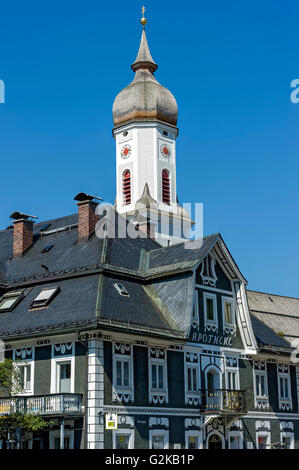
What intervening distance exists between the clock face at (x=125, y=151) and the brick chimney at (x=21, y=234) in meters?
30.3

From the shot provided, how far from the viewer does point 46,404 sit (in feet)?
102

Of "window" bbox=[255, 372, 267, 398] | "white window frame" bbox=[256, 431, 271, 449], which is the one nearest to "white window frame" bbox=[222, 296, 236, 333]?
"window" bbox=[255, 372, 267, 398]

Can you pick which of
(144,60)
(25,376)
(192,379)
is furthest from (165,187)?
(25,376)

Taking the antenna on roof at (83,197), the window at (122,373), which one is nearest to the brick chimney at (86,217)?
the antenna on roof at (83,197)

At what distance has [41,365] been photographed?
33.2m

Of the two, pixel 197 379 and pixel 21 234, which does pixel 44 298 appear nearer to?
pixel 21 234

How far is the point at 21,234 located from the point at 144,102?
31984mm

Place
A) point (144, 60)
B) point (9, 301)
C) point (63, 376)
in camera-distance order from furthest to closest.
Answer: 1. point (144, 60)
2. point (9, 301)
3. point (63, 376)

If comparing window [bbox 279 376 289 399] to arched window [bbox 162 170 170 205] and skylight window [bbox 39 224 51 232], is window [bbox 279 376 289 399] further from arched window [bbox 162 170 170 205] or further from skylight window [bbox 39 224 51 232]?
arched window [bbox 162 170 170 205]

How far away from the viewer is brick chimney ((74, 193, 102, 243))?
38.5 m

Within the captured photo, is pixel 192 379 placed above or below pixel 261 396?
above

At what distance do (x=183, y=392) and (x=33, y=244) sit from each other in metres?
12.8

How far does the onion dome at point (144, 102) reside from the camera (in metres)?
69.9
